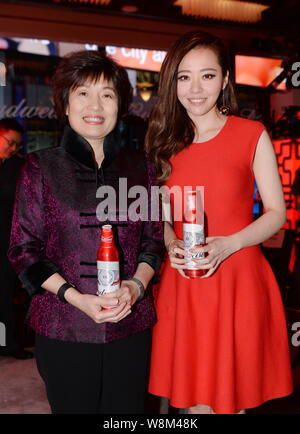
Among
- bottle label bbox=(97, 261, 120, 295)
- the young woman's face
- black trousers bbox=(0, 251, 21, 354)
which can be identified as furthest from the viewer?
black trousers bbox=(0, 251, 21, 354)

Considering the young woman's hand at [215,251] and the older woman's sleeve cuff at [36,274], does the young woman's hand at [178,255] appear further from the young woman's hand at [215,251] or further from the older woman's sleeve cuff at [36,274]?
the older woman's sleeve cuff at [36,274]

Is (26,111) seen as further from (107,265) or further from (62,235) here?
(107,265)

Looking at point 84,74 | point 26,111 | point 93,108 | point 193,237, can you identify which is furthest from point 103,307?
point 26,111

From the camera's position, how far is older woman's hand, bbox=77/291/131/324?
4.59 ft

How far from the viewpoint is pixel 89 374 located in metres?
1.50

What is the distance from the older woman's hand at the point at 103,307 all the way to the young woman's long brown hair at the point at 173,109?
58 centimetres

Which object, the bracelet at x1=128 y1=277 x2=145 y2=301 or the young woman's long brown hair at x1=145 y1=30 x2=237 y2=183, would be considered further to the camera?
the young woman's long brown hair at x1=145 y1=30 x2=237 y2=183

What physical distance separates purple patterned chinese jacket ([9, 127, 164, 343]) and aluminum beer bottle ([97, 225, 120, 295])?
0.39 ft

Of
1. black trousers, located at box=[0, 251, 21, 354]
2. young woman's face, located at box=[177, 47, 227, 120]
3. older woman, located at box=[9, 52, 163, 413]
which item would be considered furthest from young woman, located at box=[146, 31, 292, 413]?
black trousers, located at box=[0, 251, 21, 354]

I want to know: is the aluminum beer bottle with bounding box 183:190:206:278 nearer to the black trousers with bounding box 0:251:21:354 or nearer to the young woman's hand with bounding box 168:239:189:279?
the young woman's hand with bounding box 168:239:189:279

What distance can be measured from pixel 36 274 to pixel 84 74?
0.63m

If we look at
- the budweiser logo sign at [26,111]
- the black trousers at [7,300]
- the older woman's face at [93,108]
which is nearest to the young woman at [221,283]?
the older woman's face at [93,108]

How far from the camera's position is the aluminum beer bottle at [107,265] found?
4.53 feet
